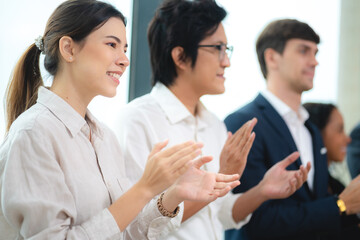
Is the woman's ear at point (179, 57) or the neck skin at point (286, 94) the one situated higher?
the woman's ear at point (179, 57)

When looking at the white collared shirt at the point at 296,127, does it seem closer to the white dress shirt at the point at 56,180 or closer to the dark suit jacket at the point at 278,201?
the dark suit jacket at the point at 278,201

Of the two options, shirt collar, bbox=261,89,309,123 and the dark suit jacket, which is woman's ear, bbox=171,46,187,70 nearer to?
the dark suit jacket

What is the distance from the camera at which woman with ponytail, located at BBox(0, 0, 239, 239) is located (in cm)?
120

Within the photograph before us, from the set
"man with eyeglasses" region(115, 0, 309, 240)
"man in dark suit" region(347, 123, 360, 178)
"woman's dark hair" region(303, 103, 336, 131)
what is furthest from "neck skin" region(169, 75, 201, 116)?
"man in dark suit" region(347, 123, 360, 178)

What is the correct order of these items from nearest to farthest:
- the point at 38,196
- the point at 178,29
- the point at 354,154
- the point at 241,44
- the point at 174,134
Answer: the point at 38,196 → the point at 174,134 → the point at 178,29 → the point at 354,154 → the point at 241,44

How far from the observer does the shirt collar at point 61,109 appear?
4.50 feet

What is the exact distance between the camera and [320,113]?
3281mm

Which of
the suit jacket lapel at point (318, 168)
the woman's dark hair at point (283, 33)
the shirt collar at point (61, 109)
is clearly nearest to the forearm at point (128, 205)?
the shirt collar at point (61, 109)

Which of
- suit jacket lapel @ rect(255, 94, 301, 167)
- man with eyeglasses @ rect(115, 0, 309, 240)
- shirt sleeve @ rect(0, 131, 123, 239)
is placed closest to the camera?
shirt sleeve @ rect(0, 131, 123, 239)

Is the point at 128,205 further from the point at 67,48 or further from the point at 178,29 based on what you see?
the point at 178,29

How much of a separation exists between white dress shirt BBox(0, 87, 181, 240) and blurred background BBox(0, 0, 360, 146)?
0.74 ft

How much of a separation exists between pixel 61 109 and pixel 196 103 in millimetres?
901

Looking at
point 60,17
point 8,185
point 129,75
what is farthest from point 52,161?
point 129,75

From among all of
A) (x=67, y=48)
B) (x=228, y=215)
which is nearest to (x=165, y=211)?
(x=67, y=48)
